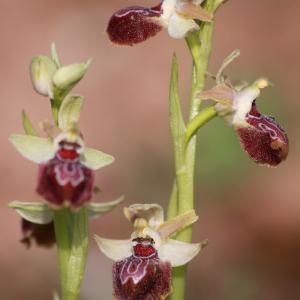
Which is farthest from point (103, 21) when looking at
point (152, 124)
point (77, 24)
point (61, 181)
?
point (61, 181)

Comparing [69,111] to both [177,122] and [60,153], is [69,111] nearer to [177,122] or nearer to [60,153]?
[60,153]

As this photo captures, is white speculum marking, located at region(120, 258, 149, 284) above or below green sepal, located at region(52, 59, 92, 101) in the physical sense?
below

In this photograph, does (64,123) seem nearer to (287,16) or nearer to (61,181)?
(61,181)

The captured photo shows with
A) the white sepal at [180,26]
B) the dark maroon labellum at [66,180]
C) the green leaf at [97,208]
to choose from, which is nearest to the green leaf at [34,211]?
the green leaf at [97,208]

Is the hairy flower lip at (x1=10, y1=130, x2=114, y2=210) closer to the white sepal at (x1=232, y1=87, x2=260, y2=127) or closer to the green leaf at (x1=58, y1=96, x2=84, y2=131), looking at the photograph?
the green leaf at (x1=58, y1=96, x2=84, y2=131)

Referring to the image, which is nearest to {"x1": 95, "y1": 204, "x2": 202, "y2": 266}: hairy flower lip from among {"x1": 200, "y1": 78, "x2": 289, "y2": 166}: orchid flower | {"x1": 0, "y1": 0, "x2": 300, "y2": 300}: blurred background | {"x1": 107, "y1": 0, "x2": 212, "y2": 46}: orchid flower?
{"x1": 200, "y1": 78, "x2": 289, "y2": 166}: orchid flower

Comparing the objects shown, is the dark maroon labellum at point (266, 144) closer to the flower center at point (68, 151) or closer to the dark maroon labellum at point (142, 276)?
the dark maroon labellum at point (142, 276)
